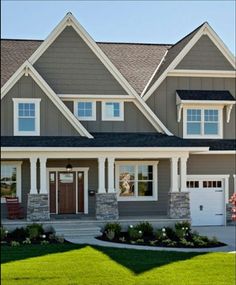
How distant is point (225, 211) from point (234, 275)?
1300 cm

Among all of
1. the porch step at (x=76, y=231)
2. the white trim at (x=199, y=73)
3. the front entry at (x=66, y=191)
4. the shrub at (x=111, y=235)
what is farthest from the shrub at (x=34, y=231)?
Result: the white trim at (x=199, y=73)

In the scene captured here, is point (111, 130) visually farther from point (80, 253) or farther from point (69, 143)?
point (80, 253)

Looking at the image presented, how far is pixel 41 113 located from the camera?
2344 cm

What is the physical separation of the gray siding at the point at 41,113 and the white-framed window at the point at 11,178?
171 centimetres

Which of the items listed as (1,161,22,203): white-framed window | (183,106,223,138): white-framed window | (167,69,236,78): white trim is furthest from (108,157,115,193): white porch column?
(167,69,236,78): white trim

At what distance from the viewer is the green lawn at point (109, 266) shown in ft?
41.6

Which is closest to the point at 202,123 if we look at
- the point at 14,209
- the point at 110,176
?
the point at 110,176

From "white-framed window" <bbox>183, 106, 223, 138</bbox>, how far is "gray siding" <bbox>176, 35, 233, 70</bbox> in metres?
1.84

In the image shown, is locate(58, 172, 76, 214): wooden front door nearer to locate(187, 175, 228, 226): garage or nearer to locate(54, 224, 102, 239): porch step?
locate(54, 224, 102, 239): porch step

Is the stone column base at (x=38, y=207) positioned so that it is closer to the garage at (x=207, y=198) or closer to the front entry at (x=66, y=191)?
the front entry at (x=66, y=191)

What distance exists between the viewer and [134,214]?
25453mm

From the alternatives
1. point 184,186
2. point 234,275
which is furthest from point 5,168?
point 234,275

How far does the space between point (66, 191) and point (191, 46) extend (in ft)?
27.9

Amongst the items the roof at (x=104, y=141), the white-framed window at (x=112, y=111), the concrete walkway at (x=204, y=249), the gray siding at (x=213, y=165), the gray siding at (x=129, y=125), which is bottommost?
the concrete walkway at (x=204, y=249)
